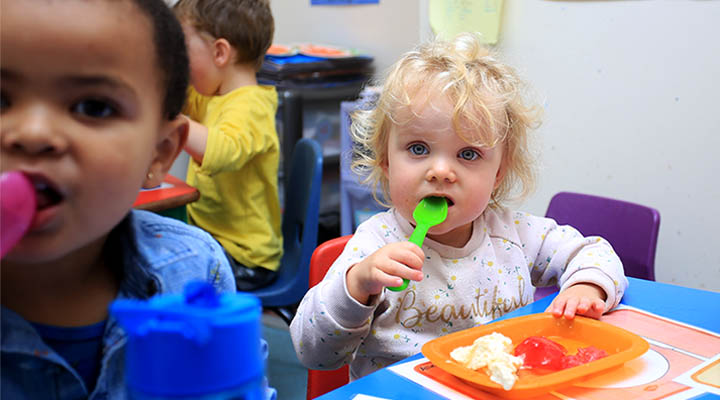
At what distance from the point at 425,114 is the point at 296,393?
52.3 inches

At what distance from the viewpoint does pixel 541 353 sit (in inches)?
31.2

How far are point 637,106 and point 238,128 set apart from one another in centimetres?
110

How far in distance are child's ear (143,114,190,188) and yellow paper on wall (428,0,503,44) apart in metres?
1.53

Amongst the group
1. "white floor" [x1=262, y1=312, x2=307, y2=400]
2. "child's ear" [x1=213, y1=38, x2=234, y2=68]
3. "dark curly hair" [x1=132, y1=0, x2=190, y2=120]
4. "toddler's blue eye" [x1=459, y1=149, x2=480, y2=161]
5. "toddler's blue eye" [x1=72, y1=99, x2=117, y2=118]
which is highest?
"dark curly hair" [x1=132, y1=0, x2=190, y2=120]

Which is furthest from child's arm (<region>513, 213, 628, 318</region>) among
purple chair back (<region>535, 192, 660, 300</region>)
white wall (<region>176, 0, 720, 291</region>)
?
white wall (<region>176, 0, 720, 291</region>)

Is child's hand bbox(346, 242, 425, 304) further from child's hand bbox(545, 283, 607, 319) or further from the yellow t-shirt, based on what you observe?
the yellow t-shirt

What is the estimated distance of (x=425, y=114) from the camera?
98 cm

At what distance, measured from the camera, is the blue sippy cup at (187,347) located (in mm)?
302

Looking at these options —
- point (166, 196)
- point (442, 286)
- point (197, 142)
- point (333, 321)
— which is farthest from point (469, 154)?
point (197, 142)

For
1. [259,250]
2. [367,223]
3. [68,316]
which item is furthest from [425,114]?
[259,250]

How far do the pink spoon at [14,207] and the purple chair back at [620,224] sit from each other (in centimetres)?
130

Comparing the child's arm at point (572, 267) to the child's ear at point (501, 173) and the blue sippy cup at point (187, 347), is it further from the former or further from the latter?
the blue sippy cup at point (187, 347)

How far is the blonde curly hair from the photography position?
38.8 inches

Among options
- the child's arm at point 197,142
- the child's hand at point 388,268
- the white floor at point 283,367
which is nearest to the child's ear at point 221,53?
the child's arm at point 197,142
